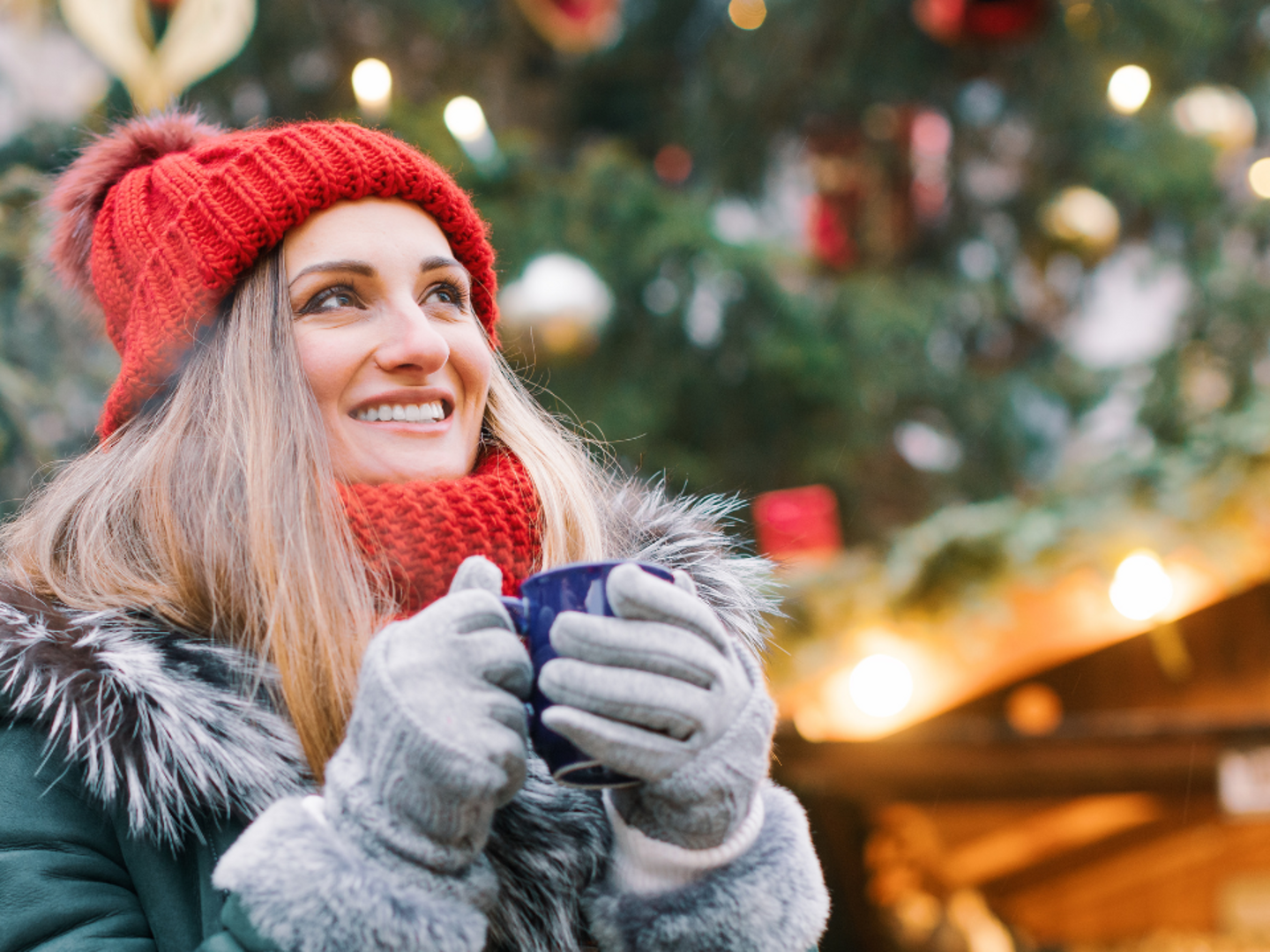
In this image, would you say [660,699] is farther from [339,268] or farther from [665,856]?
[339,268]

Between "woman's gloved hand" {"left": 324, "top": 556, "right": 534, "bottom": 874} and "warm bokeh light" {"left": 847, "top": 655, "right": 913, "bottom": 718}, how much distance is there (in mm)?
1924

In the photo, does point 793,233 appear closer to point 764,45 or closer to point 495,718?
point 764,45

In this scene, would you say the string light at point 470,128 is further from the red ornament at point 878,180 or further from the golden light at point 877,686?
the golden light at point 877,686

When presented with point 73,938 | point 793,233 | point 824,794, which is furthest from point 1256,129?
point 73,938

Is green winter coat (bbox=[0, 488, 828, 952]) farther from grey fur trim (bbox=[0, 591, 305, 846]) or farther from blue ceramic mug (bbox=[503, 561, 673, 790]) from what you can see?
blue ceramic mug (bbox=[503, 561, 673, 790])

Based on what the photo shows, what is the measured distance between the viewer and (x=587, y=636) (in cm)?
81

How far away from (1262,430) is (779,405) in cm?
148

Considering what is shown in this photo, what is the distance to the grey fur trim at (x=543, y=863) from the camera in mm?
1004

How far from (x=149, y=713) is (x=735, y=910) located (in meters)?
0.58

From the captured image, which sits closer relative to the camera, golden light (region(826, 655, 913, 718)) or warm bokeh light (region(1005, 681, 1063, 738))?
golden light (region(826, 655, 913, 718))

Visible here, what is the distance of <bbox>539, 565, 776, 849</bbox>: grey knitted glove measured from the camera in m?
0.80

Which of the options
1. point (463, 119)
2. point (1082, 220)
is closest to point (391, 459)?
point (463, 119)

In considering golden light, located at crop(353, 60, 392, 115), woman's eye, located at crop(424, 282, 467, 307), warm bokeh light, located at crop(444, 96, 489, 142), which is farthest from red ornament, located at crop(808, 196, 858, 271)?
woman's eye, located at crop(424, 282, 467, 307)

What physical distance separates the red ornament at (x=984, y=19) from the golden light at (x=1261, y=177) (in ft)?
3.41
